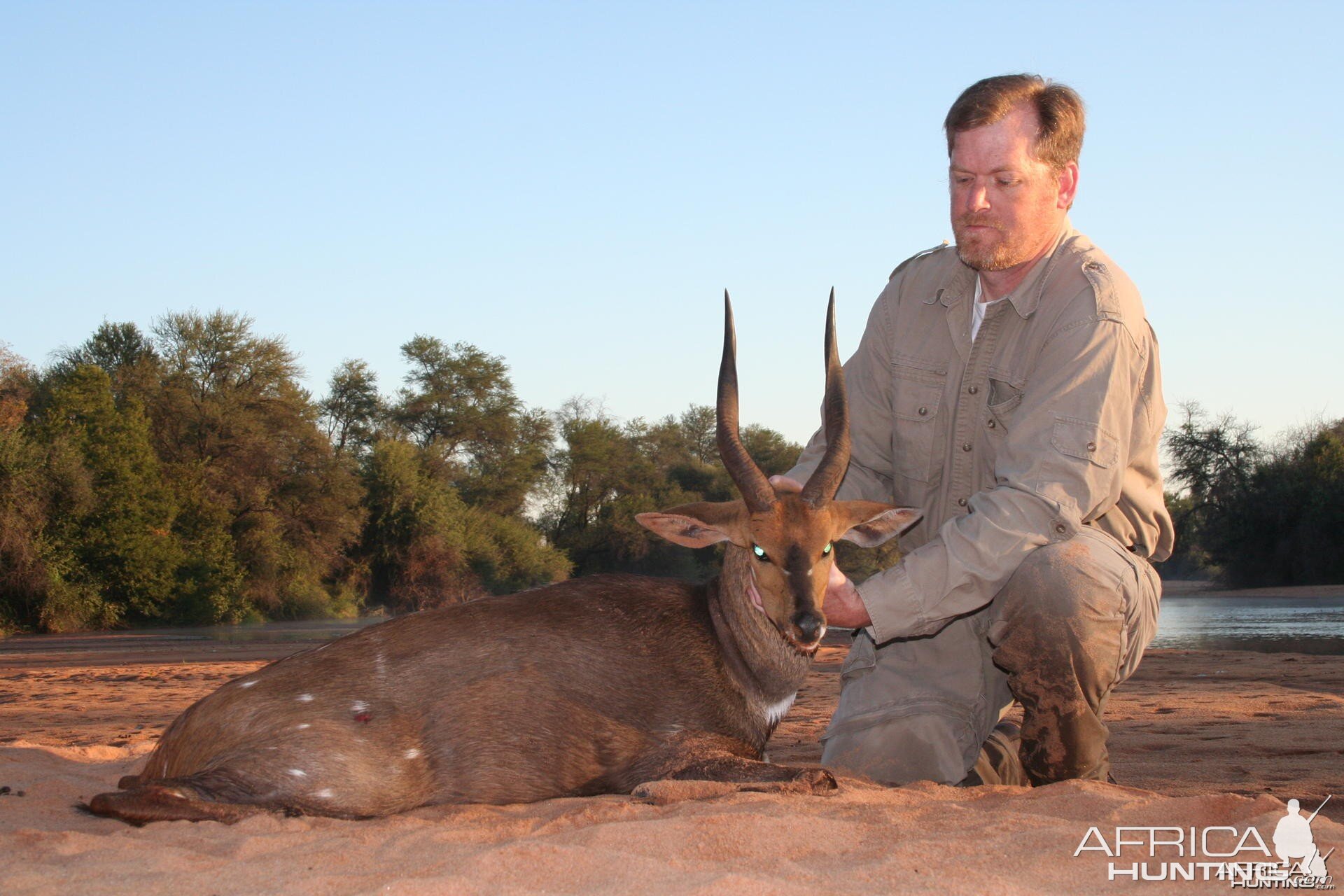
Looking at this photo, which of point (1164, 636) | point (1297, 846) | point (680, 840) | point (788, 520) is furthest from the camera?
point (1164, 636)

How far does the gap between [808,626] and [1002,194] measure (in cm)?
227

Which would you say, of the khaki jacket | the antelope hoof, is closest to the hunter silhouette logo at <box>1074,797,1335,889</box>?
the antelope hoof

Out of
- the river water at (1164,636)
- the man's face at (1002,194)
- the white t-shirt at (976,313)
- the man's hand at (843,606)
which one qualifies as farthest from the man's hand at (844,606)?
the river water at (1164,636)

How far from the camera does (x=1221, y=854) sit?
3717 mm

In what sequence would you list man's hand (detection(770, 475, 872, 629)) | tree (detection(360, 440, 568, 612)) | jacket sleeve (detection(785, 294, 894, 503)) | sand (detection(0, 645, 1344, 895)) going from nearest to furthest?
sand (detection(0, 645, 1344, 895))
man's hand (detection(770, 475, 872, 629))
jacket sleeve (detection(785, 294, 894, 503))
tree (detection(360, 440, 568, 612))

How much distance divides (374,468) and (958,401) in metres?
35.5

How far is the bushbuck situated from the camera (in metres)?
4.67

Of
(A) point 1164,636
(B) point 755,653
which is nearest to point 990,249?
(B) point 755,653

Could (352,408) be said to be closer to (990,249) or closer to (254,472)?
(254,472)

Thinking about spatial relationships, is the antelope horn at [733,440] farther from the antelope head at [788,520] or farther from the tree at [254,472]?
the tree at [254,472]

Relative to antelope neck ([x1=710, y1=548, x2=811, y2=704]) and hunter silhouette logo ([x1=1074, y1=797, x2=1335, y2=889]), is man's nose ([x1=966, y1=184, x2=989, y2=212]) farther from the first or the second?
hunter silhouette logo ([x1=1074, y1=797, x2=1335, y2=889])

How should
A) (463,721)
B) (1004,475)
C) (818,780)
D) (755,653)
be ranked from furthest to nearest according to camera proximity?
(755,653)
(1004,475)
(463,721)
(818,780)

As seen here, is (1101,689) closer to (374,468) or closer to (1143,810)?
(1143,810)

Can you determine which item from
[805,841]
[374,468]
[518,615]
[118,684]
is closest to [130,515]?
[374,468]
